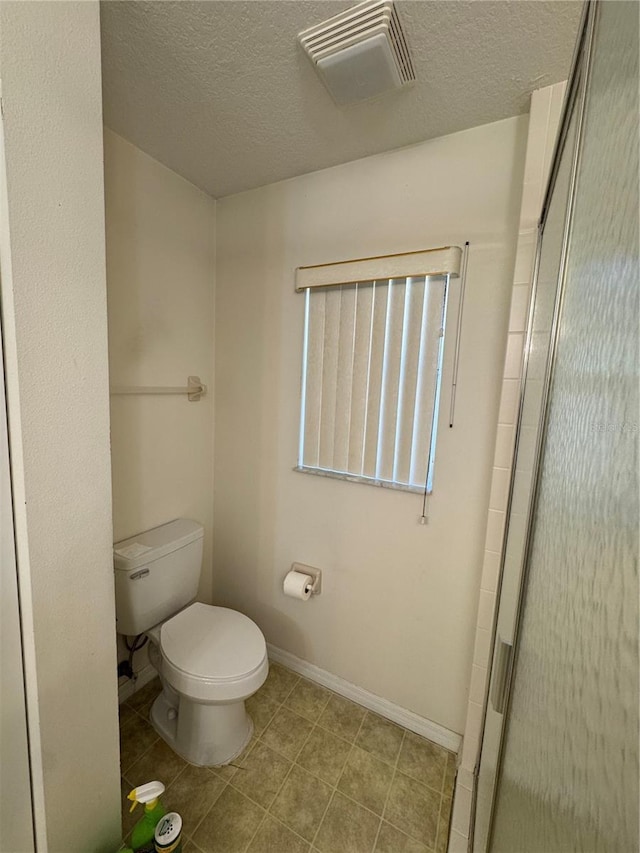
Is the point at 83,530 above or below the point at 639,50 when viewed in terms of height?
below

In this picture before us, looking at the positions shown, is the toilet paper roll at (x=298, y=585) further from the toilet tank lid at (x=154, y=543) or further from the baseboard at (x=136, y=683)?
the baseboard at (x=136, y=683)

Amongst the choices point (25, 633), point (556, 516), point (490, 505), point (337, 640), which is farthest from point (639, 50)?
point (337, 640)

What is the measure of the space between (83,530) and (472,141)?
1.75m

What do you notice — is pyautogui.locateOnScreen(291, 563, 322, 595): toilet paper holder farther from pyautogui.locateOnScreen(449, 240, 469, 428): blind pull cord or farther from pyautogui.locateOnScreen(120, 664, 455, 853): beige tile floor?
pyautogui.locateOnScreen(449, 240, 469, 428): blind pull cord

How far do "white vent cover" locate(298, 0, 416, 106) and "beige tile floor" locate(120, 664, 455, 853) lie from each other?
2.36 m

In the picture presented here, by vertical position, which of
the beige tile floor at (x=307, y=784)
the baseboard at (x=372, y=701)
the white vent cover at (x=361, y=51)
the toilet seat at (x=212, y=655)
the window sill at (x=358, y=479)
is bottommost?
the beige tile floor at (x=307, y=784)

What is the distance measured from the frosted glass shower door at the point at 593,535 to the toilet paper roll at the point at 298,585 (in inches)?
40.4

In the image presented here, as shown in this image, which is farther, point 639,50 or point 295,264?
point 295,264

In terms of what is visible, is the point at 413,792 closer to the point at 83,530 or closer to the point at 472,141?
the point at 83,530

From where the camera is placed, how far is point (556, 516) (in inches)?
18.3

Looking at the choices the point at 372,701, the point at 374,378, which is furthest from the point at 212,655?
the point at 374,378

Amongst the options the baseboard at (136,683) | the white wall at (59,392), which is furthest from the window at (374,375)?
the baseboard at (136,683)

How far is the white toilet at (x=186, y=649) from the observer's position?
1.17 metres

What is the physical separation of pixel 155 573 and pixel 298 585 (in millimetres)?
619
